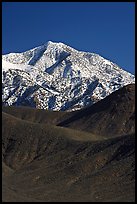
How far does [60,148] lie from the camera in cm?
10669

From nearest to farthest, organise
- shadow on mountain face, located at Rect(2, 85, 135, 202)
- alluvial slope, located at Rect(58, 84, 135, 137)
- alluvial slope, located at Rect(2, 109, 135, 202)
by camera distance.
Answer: shadow on mountain face, located at Rect(2, 85, 135, 202), alluvial slope, located at Rect(2, 109, 135, 202), alluvial slope, located at Rect(58, 84, 135, 137)

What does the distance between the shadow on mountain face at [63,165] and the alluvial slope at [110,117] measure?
30607mm

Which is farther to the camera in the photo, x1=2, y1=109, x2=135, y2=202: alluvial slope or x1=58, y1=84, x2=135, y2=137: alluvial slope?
x1=58, y1=84, x2=135, y2=137: alluvial slope

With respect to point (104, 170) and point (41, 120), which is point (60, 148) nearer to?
point (104, 170)

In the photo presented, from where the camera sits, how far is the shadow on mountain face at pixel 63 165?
Result: 73.0m

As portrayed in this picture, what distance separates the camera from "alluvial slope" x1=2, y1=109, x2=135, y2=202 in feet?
240

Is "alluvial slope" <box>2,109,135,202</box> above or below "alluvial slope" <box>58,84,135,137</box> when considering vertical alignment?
above

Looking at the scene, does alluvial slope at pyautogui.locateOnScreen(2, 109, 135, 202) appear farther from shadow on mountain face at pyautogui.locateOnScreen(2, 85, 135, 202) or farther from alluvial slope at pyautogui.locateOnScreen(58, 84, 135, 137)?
alluvial slope at pyautogui.locateOnScreen(58, 84, 135, 137)

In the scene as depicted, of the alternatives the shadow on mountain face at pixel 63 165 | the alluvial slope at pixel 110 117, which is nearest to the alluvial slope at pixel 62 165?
the shadow on mountain face at pixel 63 165

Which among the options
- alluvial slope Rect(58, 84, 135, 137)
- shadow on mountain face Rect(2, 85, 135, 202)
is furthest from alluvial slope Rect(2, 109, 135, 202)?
alluvial slope Rect(58, 84, 135, 137)

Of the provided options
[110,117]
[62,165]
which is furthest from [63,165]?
[110,117]

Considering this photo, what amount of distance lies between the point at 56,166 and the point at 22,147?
19507mm

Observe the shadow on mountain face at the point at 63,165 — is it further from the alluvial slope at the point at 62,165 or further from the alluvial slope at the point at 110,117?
the alluvial slope at the point at 110,117

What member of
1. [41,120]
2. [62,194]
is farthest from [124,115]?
[62,194]
